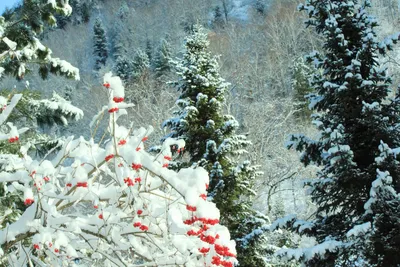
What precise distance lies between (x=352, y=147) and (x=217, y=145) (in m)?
3.34

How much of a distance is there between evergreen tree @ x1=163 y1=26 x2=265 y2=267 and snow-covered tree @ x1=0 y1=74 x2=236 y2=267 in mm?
6348

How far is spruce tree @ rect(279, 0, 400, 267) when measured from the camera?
6941 mm

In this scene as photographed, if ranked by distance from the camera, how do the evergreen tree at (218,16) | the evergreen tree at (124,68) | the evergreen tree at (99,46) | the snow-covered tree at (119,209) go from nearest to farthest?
the snow-covered tree at (119,209) < the evergreen tree at (124,68) < the evergreen tree at (99,46) < the evergreen tree at (218,16)

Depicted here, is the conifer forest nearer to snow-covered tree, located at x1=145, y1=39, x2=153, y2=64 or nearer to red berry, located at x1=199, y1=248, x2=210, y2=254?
red berry, located at x1=199, y1=248, x2=210, y2=254

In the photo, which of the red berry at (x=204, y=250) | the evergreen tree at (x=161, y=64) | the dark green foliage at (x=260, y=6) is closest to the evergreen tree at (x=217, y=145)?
the red berry at (x=204, y=250)

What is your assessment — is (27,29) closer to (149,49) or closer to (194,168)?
(194,168)

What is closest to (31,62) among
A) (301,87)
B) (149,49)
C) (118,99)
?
(118,99)

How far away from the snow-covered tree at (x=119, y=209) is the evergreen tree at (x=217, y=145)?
635 centimetres

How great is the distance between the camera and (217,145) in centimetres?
1038

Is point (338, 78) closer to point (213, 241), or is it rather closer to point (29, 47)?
point (29, 47)

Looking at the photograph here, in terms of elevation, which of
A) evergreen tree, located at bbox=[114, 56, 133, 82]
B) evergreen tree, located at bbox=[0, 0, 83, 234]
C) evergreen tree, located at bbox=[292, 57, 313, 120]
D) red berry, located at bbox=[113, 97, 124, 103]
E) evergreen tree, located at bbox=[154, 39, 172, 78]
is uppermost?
evergreen tree, located at bbox=[114, 56, 133, 82]

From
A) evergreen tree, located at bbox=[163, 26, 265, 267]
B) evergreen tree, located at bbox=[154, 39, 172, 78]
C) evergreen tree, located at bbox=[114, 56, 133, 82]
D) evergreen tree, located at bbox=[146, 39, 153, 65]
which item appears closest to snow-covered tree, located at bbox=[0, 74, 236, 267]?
evergreen tree, located at bbox=[163, 26, 265, 267]

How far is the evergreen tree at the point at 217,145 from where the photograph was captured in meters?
9.84

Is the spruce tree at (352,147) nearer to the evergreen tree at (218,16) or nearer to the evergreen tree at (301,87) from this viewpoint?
the evergreen tree at (301,87)
